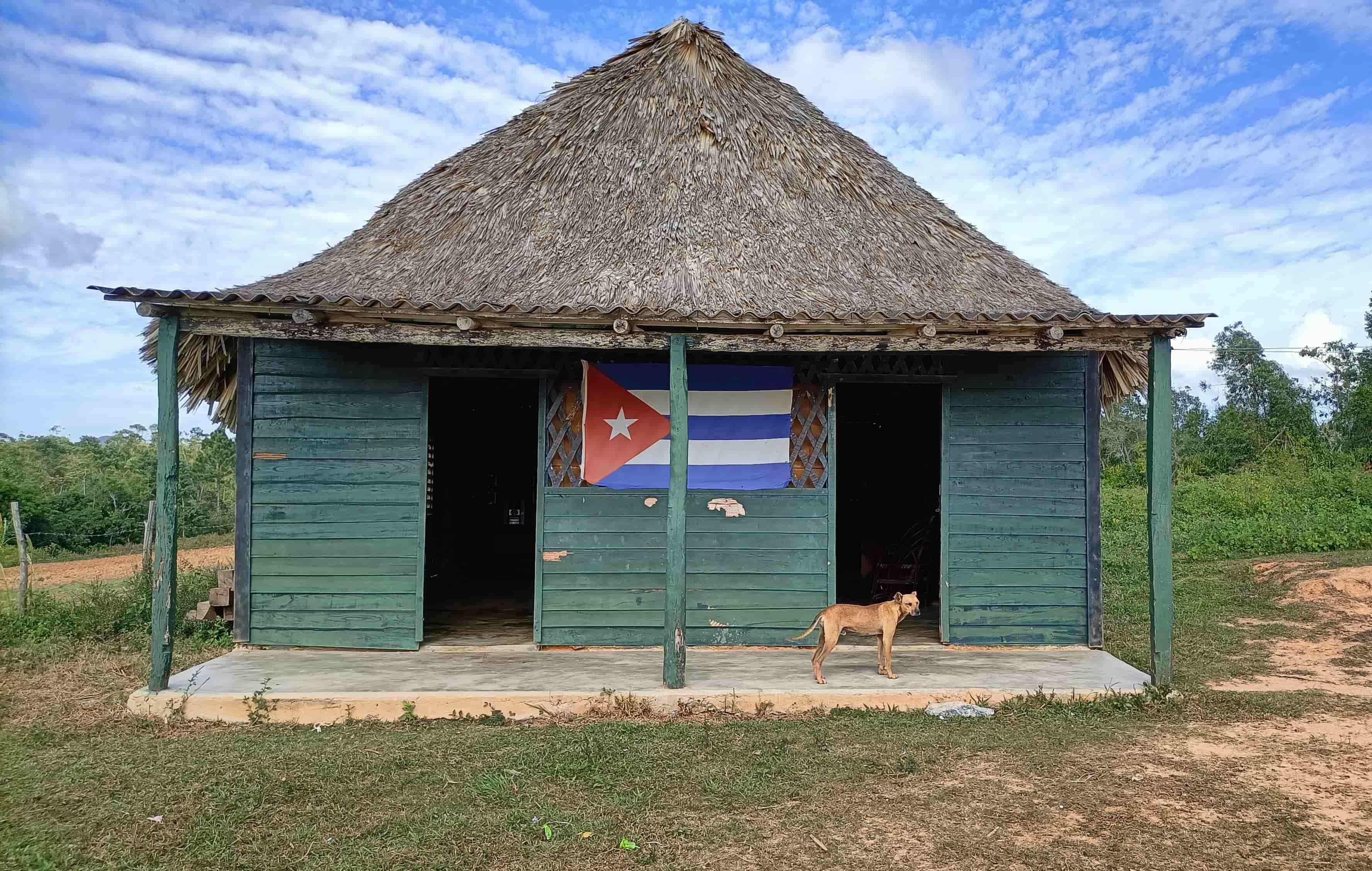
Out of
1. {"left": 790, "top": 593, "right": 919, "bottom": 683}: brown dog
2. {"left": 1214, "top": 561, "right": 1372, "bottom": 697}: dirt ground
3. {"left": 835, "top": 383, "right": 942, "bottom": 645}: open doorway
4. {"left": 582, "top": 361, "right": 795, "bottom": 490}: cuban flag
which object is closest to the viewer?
{"left": 790, "top": 593, "right": 919, "bottom": 683}: brown dog

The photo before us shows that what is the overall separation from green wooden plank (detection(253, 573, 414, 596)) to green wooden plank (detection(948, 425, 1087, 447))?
15.4 feet

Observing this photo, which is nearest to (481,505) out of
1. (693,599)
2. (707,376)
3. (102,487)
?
(693,599)

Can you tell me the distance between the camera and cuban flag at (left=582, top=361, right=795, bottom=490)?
740cm

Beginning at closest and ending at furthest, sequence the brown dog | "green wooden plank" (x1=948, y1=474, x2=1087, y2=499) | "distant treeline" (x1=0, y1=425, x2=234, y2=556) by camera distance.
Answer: the brown dog → "green wooden plank" (x1=948, y1=474, x2=1087, y2=499) → "distant treeline" (x1=0, y1=425, x2=234, y2=556)

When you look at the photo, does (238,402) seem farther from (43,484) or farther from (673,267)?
(43,484)

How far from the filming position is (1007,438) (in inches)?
305

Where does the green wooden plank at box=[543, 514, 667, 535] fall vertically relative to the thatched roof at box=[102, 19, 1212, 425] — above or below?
below

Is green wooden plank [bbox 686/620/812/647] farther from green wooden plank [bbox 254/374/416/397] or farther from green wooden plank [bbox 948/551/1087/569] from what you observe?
green wooden plank [bbox 254/374/416/397]

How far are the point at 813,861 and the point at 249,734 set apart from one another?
3603mm

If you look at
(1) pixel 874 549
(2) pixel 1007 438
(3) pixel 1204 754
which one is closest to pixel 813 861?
(3) pixel 1204 754

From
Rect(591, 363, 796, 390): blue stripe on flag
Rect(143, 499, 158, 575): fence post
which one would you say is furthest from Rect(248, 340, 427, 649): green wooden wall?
Rect(143, 499, 158, 575): fence post

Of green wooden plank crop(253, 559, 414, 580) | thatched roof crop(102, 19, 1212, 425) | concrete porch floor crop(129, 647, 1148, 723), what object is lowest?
concrete porch floor crop(129, 647, 1148, 723)

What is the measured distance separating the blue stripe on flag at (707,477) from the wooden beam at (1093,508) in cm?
265

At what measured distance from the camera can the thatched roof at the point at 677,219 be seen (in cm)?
745
